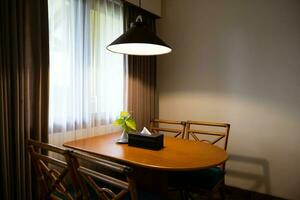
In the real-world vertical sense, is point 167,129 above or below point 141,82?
below

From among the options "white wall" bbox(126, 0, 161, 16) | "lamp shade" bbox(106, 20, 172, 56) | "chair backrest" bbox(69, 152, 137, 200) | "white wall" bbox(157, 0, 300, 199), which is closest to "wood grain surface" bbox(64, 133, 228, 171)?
"chair backrest" bbox(69, 152, 137, 200)

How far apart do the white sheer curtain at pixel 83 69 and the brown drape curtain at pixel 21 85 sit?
0.16 metres

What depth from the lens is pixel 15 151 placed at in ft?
5.65

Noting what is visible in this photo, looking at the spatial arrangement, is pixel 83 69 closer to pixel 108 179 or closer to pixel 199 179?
pixel 108 179

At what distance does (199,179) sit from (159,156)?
0.59 meters

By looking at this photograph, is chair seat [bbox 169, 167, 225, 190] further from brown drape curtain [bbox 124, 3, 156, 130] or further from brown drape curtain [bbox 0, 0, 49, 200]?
brown drape curtain [bbox 0, 0, 49, 200]

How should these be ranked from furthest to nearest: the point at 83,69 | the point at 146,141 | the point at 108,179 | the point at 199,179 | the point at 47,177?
the point at 83,69
the point at 199,179
the point at 146,141
the point at 47,177
the point at 108,179

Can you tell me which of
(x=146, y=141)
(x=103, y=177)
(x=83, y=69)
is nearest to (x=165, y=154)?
(x=146, y=141)

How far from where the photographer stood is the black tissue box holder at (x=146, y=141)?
185cm

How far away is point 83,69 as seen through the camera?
2287 millimetres

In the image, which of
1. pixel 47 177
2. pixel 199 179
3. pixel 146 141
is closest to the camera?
pixel 47 177

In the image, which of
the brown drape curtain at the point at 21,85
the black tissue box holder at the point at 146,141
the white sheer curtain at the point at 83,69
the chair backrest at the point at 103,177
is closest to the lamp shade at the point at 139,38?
the white sheer curtain at the point at 83,69

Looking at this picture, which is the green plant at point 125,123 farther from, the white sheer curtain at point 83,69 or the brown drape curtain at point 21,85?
the brown drape curtain at point 21,85

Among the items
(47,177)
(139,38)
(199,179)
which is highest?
(139,38)
